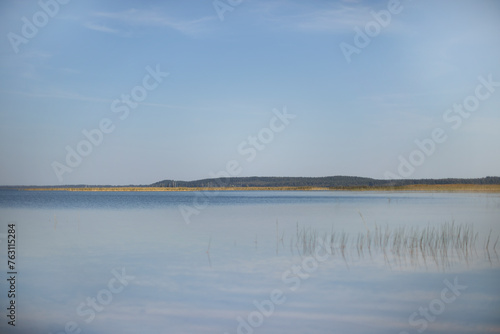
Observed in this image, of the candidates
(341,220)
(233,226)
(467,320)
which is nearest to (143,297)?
(467,320)

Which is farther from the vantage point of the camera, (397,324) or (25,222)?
(25,222)

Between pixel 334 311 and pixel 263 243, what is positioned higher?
pixel 263 243

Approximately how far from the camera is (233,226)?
13469 millimetres

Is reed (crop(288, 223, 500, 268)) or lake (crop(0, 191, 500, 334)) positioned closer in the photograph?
lake (crop(0, 191, 500, 334))

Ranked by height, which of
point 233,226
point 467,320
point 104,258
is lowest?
point 467,320

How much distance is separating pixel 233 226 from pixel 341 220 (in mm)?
3281

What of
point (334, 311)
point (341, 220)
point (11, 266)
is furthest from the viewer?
point (341, 220)

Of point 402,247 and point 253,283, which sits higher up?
point 402,247

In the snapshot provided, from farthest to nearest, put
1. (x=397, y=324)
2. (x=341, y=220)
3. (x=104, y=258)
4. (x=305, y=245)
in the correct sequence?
(x=341, y=220)
(x=305, y=245)
(x=104, y=258)
(x=397, y=324)

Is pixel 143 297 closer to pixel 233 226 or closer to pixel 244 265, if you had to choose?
pixel 244 265

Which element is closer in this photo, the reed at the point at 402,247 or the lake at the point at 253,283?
the lake at the point at 253,283

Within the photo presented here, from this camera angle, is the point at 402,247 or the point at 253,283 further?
the point at 402,247

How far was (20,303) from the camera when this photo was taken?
20.1 ft

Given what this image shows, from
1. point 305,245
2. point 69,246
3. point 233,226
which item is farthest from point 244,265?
point 233,226
